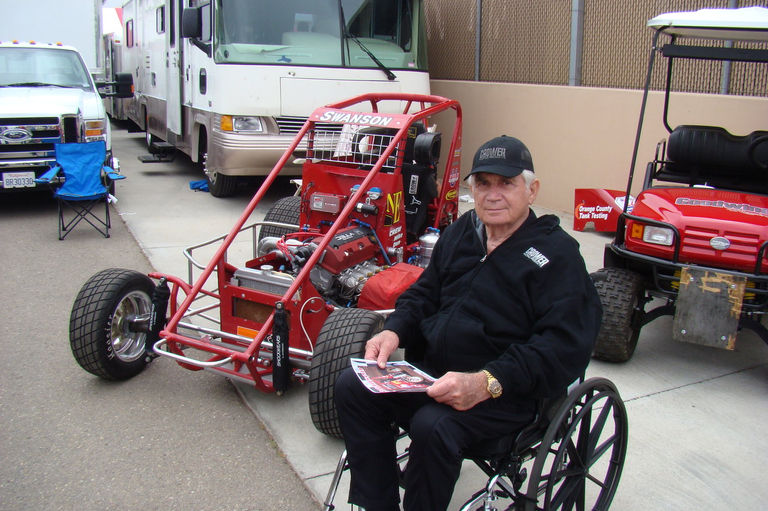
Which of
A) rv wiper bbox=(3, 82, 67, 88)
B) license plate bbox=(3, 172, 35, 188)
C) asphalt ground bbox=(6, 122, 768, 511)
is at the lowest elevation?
asphalt ground bbox=(6, 122, 768, 511)

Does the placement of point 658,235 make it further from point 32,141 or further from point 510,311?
point 32,141

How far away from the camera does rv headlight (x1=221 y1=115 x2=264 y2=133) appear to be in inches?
319

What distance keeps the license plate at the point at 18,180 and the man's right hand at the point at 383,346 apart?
669 cm

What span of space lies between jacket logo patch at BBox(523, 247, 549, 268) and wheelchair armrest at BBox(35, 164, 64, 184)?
644cm

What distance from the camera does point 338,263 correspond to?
4.21 metres

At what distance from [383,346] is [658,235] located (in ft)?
8.27

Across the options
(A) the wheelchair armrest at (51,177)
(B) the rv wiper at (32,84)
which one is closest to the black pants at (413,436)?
(A) the wheelchair armrest at (51,177)

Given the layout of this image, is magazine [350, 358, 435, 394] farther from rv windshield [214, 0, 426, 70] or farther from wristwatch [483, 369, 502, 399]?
rv windshield [214, 0, 426, 70]

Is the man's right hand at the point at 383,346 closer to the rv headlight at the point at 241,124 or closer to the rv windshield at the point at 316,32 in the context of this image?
the rv headlight at the point at 241,124

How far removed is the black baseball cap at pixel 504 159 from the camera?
254 cm

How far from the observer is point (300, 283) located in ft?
12.2

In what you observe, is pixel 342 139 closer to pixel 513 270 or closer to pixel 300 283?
pixel 300 283

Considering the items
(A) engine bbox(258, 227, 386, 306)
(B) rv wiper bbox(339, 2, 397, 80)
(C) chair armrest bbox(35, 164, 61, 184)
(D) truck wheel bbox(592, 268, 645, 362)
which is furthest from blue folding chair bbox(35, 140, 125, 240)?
(D) truck wheel bbox(592, 268, 645, 362)

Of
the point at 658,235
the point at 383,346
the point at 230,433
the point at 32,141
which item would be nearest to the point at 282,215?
the point at 230,433
